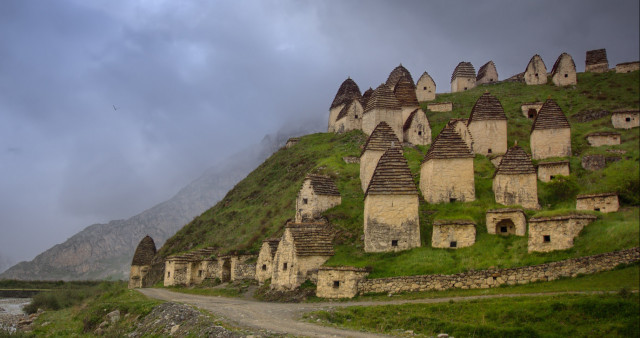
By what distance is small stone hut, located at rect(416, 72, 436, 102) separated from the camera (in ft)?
196

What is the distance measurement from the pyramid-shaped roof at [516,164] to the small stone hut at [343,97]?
3264cm

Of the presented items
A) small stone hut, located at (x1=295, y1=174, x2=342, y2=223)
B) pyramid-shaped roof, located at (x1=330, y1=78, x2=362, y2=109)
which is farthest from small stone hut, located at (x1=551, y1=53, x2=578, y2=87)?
small stone hut, located at (x1=295, y1=174, x2=342, y2=223)

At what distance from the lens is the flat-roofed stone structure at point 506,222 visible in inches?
887

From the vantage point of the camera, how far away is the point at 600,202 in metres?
20.7

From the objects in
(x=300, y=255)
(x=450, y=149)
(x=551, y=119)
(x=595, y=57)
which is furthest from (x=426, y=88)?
(x=300, y=255)

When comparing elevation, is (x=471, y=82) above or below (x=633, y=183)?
above

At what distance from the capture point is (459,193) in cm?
2738

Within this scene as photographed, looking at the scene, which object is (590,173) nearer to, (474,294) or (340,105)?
(474,294)

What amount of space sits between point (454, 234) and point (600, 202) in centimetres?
623

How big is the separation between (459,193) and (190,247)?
30371 millimetres

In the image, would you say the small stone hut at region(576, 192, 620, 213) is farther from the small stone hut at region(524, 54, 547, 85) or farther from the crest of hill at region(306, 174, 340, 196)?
the small stone hut at region(524, 54, 547, 85)

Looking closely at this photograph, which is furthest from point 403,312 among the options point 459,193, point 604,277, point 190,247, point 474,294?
point 190,247

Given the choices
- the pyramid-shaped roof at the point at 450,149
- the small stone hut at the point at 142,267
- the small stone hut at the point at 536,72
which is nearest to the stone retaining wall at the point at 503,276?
the pyramid-shaped roof at the point at 450,149

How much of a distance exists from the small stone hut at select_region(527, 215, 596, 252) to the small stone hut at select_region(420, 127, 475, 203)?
26.3 ft
